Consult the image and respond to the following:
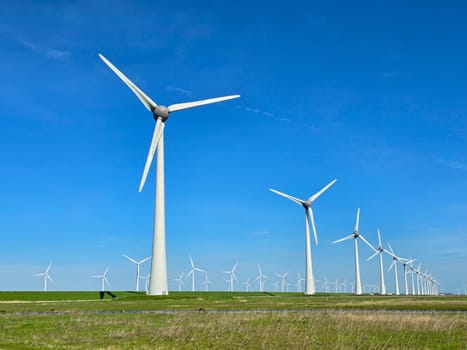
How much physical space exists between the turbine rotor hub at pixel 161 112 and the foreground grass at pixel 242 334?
53530mm

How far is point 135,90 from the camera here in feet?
290

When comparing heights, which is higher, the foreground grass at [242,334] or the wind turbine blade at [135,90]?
the wind turbine blade at [135,90]

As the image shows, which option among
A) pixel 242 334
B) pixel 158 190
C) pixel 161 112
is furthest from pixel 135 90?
pixel 242 334

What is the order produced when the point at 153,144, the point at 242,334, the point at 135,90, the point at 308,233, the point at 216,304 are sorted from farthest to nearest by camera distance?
the point at 308,233, the point at 135,90, the point at 153,144, the point at 216,304, the point at 242,334

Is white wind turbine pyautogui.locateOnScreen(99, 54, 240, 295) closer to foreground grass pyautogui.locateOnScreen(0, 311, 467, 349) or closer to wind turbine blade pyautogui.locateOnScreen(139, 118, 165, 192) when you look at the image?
wind turbine blade pyautogui.locateOnScreen(139, 118, 165, 192)

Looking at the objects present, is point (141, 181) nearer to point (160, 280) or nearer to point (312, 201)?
point (160, 280)

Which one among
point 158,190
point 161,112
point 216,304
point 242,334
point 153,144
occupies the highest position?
point 161,112

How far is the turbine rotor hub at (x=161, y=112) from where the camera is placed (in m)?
89.0

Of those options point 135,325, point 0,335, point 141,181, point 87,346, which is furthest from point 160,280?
point 87,346

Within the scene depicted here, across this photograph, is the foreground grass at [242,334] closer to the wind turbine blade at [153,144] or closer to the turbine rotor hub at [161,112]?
the wind turbine blade at [153,144]

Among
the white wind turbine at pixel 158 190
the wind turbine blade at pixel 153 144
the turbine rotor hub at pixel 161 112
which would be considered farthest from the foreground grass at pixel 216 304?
the turbine rotor hub at pixel 161 112

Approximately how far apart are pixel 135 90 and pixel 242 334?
65.3 meters

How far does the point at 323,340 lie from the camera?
26828 millimetres

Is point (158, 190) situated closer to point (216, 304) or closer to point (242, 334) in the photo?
point (216, 304)
